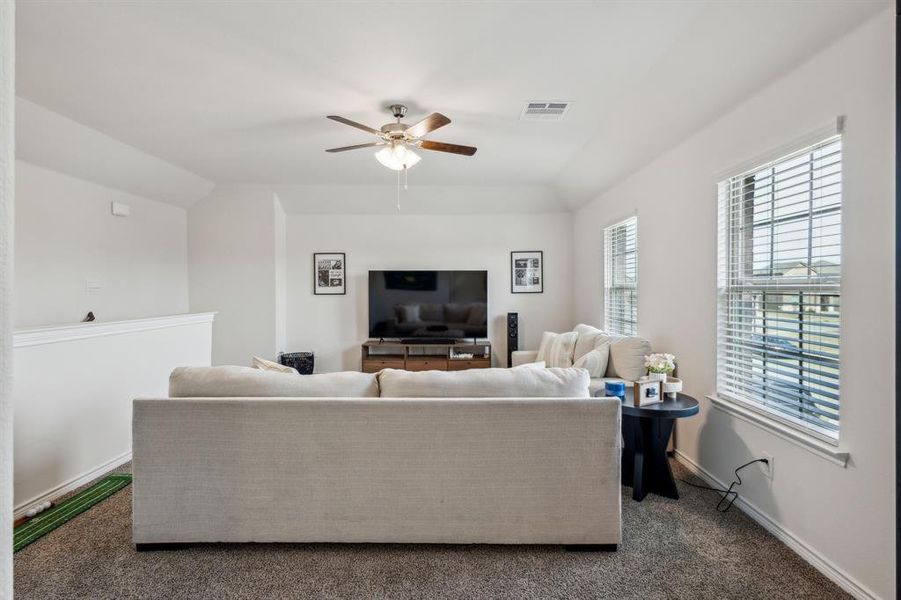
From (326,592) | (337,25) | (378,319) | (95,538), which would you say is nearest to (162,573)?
(95,538)

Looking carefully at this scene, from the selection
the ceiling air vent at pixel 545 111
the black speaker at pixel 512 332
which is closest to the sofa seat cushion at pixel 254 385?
the ceiling air vent at pixel 545 111

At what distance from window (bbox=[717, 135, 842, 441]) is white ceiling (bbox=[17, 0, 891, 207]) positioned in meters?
0.53

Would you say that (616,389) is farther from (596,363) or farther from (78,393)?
(78,393)

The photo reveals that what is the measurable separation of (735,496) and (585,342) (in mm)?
1792

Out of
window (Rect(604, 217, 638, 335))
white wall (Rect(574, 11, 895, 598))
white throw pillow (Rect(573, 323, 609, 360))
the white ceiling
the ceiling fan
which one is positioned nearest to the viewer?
white wall (Rect(574, 11, 895, 598))

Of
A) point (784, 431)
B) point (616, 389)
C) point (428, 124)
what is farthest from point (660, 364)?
point (428, 124)

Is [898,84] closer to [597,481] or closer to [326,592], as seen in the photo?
[597,481]

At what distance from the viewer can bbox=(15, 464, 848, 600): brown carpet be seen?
5.53ft

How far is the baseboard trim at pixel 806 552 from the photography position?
1.65 meters

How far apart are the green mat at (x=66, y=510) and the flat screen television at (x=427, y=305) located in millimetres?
3067

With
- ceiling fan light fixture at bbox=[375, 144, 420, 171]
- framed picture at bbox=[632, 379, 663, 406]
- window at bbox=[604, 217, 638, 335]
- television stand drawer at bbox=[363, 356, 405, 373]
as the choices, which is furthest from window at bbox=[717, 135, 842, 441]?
television stand drawer at bbox=[363, 356, 405, 373]

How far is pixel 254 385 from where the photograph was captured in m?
1.93

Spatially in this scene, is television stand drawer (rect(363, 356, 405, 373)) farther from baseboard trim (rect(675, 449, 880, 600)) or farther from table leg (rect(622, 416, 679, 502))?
baseboard trim (rect(675, 449, 880, 600))

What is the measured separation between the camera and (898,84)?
106 centimetres
